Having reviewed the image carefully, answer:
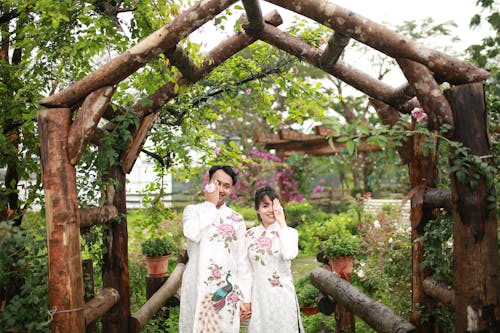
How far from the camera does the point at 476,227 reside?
3.22m

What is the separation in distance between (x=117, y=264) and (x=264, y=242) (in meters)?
1.45

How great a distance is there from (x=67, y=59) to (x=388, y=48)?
105 inches

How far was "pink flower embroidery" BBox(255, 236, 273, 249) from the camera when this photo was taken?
13.1 feet

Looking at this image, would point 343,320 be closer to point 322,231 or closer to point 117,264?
point 117,264

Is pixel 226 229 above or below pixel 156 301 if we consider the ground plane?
above

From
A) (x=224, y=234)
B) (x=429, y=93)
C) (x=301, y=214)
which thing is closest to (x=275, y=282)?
(x=224, y=234)

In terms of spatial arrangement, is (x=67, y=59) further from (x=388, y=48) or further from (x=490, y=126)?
(x=490, y=126)

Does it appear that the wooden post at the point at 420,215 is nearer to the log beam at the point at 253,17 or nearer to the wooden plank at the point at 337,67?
the wooden plank at the point at 337,67

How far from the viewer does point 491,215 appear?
324 centimetres

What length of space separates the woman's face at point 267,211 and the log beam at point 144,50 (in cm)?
142

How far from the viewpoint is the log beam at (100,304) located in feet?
12.6

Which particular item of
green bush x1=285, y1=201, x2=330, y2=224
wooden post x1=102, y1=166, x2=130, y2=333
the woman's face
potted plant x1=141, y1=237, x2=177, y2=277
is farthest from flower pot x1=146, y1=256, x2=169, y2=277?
green bush x1=285, y1=201, x2=330, y2=224

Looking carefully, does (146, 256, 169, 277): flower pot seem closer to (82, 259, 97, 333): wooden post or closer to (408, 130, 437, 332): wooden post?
(82, 259, 97, 333): wooden post

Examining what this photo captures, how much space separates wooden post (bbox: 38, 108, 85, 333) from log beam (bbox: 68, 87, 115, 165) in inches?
2.0
